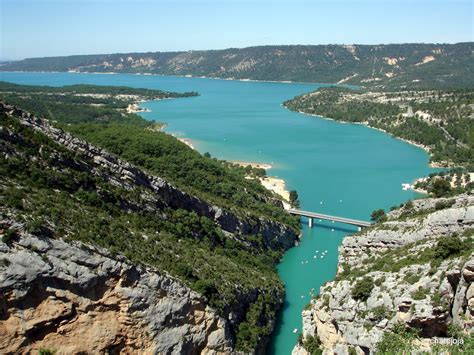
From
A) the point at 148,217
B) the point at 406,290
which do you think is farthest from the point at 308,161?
the point at 406,290

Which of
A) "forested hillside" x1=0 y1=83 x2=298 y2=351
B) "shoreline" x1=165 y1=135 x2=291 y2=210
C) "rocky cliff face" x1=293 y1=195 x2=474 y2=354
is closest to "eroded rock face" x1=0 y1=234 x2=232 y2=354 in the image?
"forested hillside" x1=0 y1=83 x2=298 y2=351

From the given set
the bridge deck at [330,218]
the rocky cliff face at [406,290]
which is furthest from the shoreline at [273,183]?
the rocky cliff face at [406,290]

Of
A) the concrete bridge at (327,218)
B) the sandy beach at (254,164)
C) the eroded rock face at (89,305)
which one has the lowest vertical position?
the concrete bridge at (327,218)

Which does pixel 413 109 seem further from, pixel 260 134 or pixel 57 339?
pixel 57 339

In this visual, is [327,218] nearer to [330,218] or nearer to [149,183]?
[330,218]

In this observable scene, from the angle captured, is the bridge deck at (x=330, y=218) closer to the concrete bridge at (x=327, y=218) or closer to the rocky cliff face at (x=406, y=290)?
the concrete bridge at (x=327, y=218)
